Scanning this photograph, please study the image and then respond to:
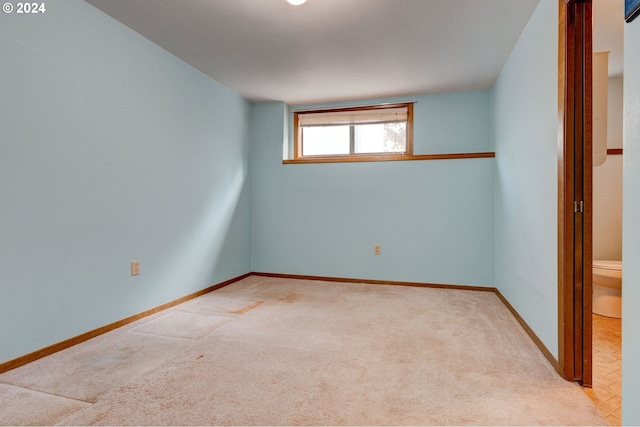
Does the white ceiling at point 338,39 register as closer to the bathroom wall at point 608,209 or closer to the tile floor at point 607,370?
the bathroom wall at point 608,209

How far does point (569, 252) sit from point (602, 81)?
145 cm

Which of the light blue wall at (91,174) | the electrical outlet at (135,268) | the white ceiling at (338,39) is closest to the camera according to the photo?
the light blue wall at (91,174)

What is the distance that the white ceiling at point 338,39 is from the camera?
2.21 metres

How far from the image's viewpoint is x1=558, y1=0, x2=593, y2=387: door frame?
169cm

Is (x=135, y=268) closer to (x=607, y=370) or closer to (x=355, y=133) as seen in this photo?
(x=355, y=133)

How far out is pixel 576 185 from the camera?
5.63 ft

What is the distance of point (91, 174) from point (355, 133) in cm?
291

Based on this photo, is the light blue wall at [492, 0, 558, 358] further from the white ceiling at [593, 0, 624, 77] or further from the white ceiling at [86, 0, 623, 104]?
the white ceiling at [593, 0, 624, 77]

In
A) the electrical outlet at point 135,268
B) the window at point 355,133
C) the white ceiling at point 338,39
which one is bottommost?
the electrical outlet at point 135,268

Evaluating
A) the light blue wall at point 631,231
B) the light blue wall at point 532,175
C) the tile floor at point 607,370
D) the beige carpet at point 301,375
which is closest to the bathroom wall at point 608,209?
the tile floor at point 607,370

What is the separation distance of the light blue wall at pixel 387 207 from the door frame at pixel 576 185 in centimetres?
197

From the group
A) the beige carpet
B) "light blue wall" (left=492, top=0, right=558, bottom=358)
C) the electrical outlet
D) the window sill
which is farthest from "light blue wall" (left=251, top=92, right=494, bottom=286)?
the electrical outlet

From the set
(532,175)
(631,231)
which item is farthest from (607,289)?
(631,231)

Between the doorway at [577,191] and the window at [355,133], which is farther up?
the window at [355,133]
